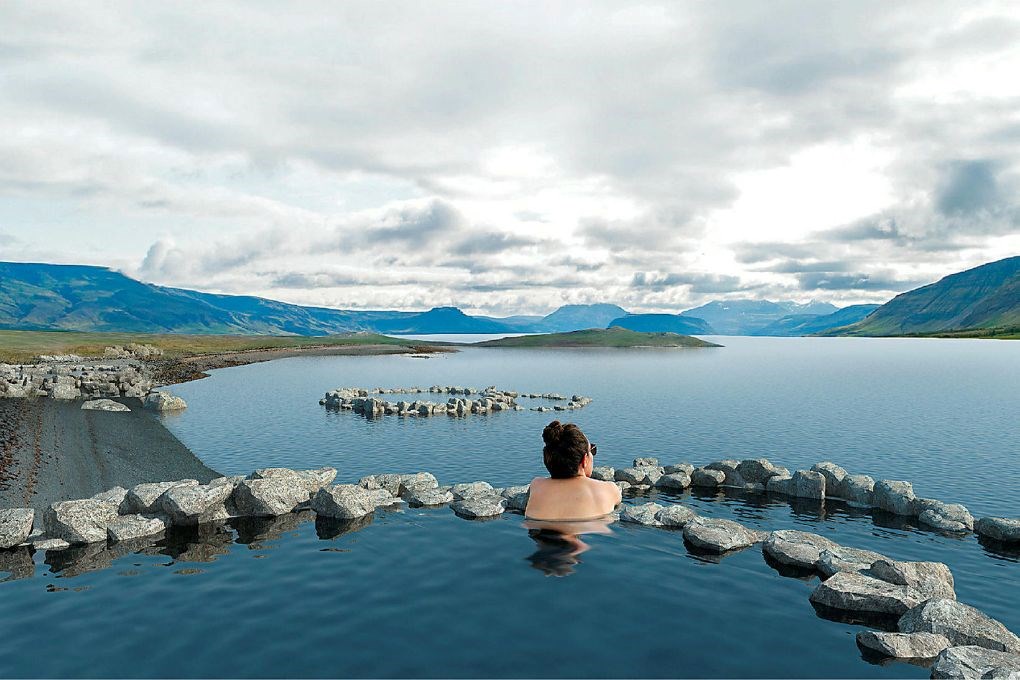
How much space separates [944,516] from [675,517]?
1462 cm

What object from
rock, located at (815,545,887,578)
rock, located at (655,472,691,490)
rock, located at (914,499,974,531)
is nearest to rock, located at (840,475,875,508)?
rock, located at (914,499,974,531)

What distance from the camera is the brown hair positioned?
52.5 feet

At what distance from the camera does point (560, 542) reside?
17.4m

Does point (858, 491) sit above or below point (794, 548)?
below

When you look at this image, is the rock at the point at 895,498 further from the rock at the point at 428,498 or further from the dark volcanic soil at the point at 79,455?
the dark volcanic soil at the point at 79,455

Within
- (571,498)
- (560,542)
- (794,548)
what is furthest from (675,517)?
(560,542)

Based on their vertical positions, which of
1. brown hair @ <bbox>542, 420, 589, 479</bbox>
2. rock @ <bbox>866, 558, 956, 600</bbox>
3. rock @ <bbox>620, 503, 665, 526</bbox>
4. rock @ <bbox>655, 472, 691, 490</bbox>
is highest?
A: brown hair @ <bbox>542, 420, 589, 479</bbox>

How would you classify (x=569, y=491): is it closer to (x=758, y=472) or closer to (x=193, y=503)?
(x=193, y=503)

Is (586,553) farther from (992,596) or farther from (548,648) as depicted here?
(992,596)

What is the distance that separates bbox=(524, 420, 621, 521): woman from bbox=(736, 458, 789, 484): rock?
21475 mm

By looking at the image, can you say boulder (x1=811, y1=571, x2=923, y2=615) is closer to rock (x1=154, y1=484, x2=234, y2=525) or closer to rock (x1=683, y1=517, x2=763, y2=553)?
rock (x1=683, y1=517, x2=763, y2=553)

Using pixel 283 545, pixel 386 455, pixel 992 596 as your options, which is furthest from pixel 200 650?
pixel 386 455

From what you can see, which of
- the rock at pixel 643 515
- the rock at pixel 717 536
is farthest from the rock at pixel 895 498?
the rock at pixel 643 515

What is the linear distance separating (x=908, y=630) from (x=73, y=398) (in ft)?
283
